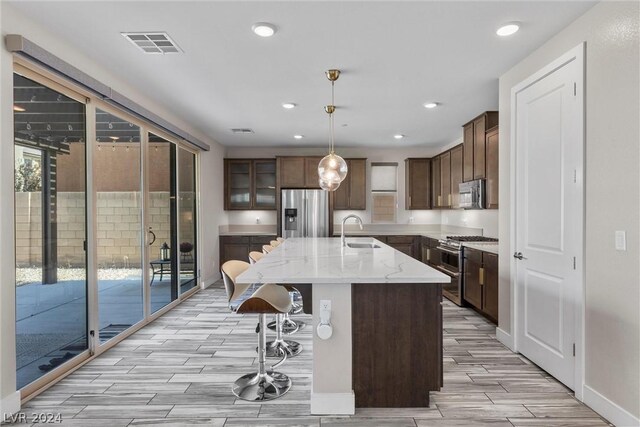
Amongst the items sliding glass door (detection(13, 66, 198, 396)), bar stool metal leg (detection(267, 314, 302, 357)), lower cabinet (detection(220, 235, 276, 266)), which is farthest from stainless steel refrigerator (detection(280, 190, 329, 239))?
bar stool metal leg (detection(267, 314, 302, 357))

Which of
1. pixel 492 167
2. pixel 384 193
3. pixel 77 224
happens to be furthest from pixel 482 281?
pixel 77 224

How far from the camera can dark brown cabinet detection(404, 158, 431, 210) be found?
7.01 metres

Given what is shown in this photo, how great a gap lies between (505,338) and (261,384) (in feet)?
7.58

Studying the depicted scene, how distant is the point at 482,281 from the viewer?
4.07 meters

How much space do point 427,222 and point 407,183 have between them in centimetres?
95

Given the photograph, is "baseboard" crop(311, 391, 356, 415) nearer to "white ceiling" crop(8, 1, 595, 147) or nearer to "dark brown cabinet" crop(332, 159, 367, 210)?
"white ceiling" crop(8, 1, 595, 147)

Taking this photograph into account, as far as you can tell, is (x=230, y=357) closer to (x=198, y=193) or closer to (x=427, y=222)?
(x=198, y=193)

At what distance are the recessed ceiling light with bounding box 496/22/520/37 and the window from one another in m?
4.75

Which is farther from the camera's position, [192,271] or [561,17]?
[192,271]

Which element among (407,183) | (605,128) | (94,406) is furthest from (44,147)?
(407,183)

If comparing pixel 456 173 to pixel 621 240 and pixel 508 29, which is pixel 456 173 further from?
pixel 621 240

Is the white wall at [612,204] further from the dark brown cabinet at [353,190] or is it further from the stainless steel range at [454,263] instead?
the dark brown cabinet at [353,190]

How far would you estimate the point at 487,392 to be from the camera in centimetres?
251

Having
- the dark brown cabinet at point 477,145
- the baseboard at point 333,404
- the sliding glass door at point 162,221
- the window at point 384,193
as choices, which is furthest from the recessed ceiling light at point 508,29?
the window at point 384,193
